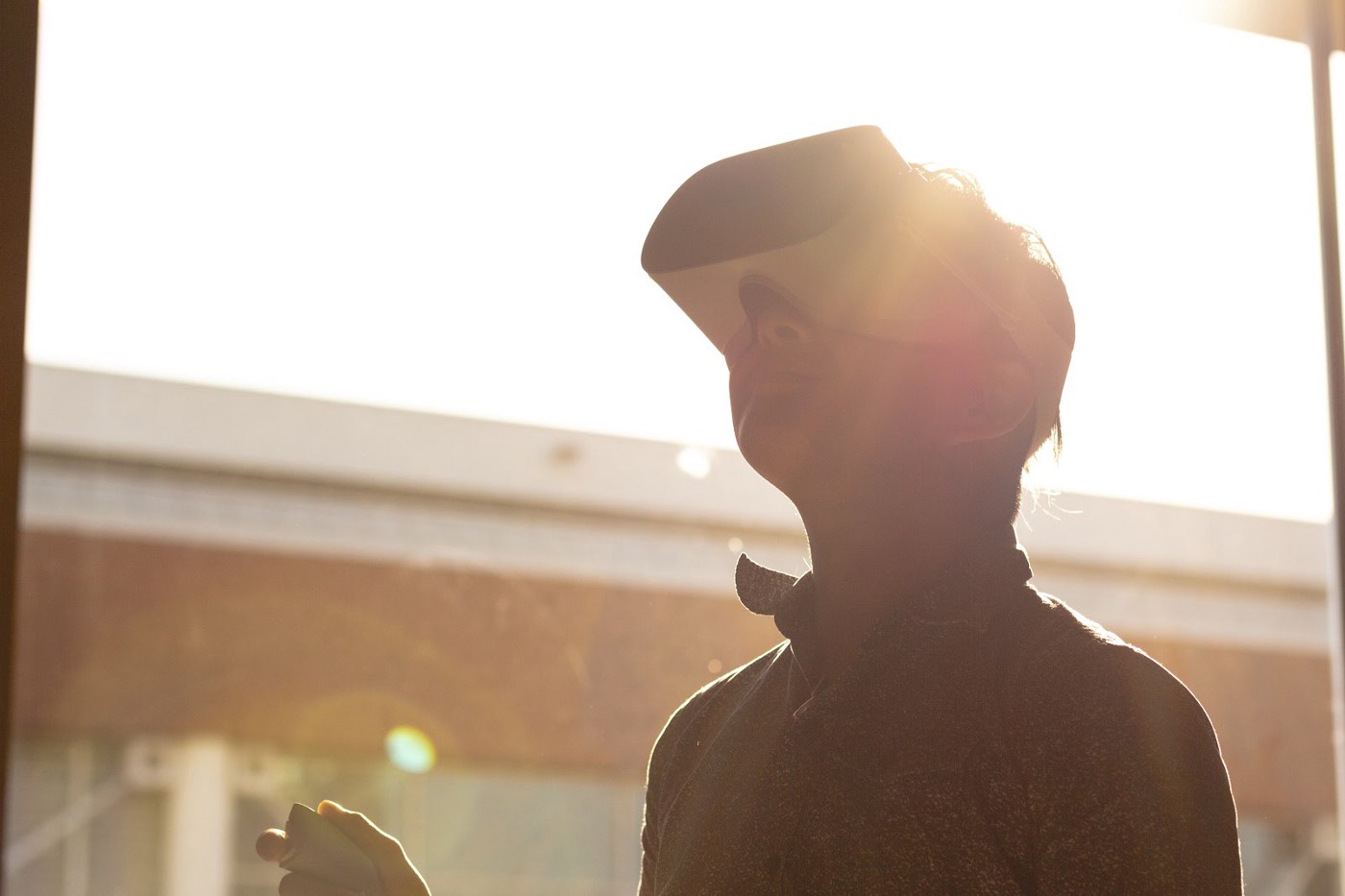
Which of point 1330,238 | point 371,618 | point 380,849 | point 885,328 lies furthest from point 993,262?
point 371,618

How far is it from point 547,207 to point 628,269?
1.23 ft

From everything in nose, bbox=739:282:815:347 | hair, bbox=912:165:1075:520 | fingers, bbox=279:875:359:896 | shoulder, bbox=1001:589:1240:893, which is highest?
hair, bbox=912:165:1075:520

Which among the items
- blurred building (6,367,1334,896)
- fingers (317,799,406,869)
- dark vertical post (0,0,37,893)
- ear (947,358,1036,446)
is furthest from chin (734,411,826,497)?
blurred building (6,367,1334,896)

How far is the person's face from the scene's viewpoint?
966 mm

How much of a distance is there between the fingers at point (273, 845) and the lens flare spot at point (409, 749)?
392 cm

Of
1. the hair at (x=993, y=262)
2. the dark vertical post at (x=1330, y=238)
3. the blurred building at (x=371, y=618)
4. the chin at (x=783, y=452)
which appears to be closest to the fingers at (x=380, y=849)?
the chin at (x=783, y=452)

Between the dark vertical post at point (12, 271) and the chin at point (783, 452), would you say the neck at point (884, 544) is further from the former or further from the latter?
the dark vertical post at point (12, 271)

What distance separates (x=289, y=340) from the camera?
3232mm

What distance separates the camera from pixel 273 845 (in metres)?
0.85

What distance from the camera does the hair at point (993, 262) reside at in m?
0.97

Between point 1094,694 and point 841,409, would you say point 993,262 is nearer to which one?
point 841,409

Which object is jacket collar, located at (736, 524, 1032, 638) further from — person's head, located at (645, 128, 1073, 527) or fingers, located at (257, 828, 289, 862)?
fingers, located at (257, 828, 289, 862)

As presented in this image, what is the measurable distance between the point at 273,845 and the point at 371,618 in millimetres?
3996

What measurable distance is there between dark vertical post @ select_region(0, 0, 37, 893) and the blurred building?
2.82 meters
